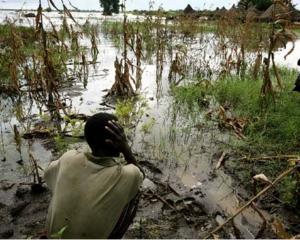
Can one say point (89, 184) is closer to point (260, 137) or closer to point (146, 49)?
point (260, 137)

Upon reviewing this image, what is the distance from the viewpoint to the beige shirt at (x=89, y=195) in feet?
6.50

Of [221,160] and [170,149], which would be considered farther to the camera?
[170,149]

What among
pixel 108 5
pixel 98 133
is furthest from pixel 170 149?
pixel 108 5

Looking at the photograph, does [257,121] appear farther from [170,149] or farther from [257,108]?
[170,149]

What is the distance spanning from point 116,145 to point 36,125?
331 cm

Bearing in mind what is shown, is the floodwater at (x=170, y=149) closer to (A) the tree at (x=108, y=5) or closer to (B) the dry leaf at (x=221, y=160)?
(B) the dry leaf at (x=221, y=160)

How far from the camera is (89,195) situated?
6.50ft

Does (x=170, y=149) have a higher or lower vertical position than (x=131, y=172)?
lower

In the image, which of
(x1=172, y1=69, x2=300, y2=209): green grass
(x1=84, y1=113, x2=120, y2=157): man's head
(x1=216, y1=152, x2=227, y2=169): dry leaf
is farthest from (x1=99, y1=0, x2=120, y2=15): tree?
(x1=84, y1=113, x2=120, y2=157): man's head

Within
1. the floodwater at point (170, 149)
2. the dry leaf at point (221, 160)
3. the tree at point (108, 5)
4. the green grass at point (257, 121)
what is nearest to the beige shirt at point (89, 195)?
the floodwater at point (170, 149)

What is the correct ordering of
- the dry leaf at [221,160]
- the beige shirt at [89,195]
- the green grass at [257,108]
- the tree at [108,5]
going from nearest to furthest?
1. the beige shirt at [89,195]
2. the dry leaf at [221,160]
3. the green grass at [257,108]
4. the tree at [108,5]

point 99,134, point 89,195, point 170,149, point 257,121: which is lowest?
point 170,149

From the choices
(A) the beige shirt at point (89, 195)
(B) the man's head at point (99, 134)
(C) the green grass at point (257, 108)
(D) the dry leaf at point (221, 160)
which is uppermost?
(B) the man's head at point (99, 134)

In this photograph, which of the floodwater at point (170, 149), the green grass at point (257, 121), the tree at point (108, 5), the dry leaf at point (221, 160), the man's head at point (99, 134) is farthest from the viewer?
the tree at point (108, 5)
